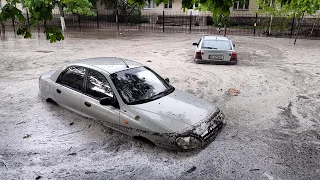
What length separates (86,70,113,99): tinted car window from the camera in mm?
5098

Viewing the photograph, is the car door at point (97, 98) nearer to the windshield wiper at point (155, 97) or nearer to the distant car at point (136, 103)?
the distant car at point (136, 103)

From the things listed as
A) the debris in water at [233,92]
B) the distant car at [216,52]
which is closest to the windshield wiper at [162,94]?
the debris in water at [233,92]

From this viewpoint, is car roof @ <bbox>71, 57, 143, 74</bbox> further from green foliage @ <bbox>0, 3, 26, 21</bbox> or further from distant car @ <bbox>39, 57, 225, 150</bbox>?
green foliage @ <bbox>0, 3, 26, 21</bbox>

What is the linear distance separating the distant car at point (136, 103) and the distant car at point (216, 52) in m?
5.50

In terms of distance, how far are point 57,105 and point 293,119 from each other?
5.63 meters

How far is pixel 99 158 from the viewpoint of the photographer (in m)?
4.48

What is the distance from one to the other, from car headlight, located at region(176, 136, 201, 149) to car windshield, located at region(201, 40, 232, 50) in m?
7.22

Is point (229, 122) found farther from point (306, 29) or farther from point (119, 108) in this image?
point (306, 29)

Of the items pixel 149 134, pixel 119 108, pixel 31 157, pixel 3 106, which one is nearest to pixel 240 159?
pixel 149 134

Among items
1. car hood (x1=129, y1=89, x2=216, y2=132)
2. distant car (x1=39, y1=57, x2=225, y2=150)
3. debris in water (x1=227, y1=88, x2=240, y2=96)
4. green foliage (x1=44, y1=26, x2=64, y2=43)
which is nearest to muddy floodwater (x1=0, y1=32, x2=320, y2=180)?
debris in water (x1=227, y1=88, x2=240, y2=96)

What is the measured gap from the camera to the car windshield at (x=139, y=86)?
16.4 ft

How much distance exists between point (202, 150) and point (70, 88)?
310cm

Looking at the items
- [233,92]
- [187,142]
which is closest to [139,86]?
[187,142]

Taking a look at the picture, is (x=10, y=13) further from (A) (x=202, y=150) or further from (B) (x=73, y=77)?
(A) (x=202, y=150)
